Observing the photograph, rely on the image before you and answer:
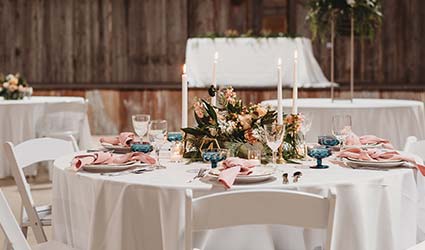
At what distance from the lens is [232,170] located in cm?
236

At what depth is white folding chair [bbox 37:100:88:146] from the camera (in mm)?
6492

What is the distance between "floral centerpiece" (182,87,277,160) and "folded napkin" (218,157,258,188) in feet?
0.75

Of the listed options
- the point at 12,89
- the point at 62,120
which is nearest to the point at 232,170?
the point at 62,120

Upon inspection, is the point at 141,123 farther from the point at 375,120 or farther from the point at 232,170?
the point at 375,120

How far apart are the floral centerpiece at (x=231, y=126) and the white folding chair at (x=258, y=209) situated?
2.40ft

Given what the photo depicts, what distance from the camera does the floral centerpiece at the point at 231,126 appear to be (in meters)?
2.76

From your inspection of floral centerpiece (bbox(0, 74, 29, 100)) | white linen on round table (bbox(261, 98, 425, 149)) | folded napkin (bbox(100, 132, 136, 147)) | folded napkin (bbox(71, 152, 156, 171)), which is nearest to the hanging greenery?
white linen on round table (bbox(261, 98, 425, 149))

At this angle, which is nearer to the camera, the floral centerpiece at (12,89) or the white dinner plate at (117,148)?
the white dinner plate at (117,148)

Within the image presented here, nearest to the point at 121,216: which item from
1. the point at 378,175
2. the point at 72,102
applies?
the point at 378,175

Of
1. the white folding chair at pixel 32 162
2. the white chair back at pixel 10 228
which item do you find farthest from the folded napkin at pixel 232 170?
the white folding chair at pixel 32 162

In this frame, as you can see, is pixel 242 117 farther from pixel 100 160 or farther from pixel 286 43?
pixel 286 43

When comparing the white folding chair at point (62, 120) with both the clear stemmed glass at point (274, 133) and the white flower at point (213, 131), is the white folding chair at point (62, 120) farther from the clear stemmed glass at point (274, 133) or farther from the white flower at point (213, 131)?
the clear stemmed glass at point (274, 133)

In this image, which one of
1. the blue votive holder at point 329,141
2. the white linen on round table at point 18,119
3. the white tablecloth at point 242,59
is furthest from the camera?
the white tablecloth at point 242,59

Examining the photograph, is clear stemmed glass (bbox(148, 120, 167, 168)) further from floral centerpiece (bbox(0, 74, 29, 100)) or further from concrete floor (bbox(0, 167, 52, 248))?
floral centerpiece (bbox(0, 74, 29, 100))
